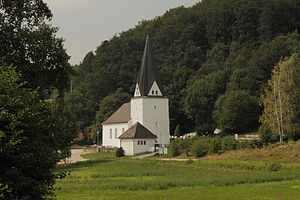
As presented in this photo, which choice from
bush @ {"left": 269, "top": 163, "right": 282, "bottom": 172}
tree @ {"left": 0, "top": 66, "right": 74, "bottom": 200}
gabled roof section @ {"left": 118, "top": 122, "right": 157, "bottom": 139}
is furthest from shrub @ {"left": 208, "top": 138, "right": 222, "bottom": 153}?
tree @ {"left": 0, "top": 66, "right": 74, "bottom": 200}

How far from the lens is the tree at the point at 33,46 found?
18.3 meters

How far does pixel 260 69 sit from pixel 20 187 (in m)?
60.5

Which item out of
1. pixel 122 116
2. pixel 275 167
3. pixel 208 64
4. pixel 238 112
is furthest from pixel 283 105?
pixel 208 64

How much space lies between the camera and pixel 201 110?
77.1 metres

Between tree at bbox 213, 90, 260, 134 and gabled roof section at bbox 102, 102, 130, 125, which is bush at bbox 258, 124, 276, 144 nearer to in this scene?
tree at bbox 213, 90, 260, 134

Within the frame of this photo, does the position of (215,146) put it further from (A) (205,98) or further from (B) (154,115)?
(A) (205,98)

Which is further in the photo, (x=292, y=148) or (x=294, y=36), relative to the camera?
(x=294, y=36)

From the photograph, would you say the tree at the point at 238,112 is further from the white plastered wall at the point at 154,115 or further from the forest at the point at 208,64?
the white plastered wall at the point at 154,115

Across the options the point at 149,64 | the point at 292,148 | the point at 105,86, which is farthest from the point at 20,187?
the point at 105,86

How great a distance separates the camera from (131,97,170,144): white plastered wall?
69.8 metres

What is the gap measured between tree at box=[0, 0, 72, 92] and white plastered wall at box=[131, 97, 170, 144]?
50.0 metres

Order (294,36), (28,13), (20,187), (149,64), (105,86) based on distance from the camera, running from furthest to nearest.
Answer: (105,86) < (294,36) < (149,64) < (28,13) < (20,187)

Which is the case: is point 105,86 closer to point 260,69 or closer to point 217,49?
point 217,49

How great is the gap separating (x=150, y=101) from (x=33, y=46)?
51.6 m
